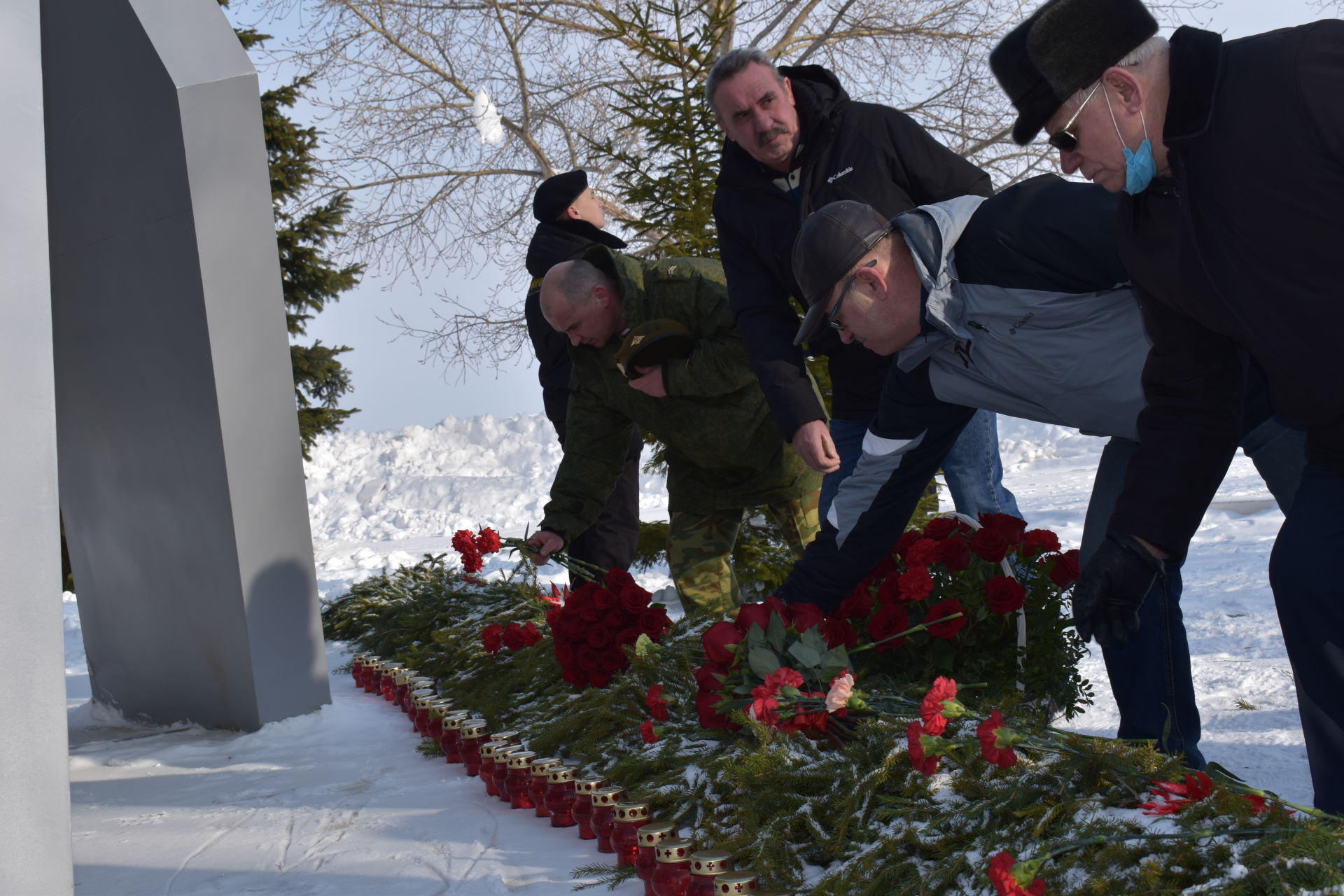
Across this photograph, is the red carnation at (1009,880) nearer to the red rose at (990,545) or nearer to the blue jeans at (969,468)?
the red rose at (990,545)

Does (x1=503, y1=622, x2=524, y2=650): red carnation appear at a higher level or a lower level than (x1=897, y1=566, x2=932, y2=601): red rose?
lower

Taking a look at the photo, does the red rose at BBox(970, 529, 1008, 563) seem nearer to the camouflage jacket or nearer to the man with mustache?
the man with mustache

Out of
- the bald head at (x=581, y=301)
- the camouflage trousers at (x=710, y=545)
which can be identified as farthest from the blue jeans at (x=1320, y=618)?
the bald head at (x=581, y=301)

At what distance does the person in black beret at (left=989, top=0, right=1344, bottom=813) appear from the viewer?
1.75 metres

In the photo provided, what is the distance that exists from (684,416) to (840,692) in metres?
1.97

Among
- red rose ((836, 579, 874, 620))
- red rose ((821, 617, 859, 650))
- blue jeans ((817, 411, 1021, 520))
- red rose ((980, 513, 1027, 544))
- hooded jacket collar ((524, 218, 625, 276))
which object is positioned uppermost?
hooded jacket collar ((524, 218, 625, 276))

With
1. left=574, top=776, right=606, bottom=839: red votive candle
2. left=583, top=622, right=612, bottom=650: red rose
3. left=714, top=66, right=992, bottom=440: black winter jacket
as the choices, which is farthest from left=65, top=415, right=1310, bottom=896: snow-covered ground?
left=714, top=66, right=992, bottom=440: black winter jacket

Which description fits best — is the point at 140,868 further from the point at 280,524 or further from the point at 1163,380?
the point at 1163,380

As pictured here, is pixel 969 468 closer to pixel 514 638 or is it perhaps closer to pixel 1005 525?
pixel 1005 525

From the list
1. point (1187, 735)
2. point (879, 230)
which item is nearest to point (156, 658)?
point (879, 230)

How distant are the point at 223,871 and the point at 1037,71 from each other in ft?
8.12

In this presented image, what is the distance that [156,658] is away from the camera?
4.81 metres

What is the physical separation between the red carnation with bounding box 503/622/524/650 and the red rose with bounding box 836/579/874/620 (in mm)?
1793

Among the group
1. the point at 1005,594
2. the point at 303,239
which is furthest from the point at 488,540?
the point at 303,239
